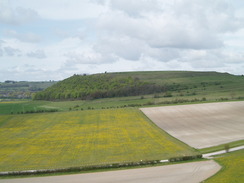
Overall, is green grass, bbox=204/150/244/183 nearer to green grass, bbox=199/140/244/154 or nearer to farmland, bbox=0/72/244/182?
farmland, bbox=0/72/244/182

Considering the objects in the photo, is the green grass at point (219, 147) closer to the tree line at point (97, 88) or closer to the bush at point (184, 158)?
the bush at point (184, 158)

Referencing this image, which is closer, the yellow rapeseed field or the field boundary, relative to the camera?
the field boundary

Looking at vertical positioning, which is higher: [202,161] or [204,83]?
[204,83]

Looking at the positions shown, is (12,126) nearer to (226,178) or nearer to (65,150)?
(65,150)

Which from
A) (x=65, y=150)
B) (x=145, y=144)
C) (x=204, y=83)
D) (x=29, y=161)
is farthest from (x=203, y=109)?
(x=204, y=83)

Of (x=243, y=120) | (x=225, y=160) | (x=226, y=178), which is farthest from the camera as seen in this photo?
(x=243, y=120)

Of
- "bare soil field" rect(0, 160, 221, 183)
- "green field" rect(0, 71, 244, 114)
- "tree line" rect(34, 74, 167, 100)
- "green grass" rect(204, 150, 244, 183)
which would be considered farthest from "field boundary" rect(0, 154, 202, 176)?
Result: "tree line" rect(34, 74, 167, 100)
